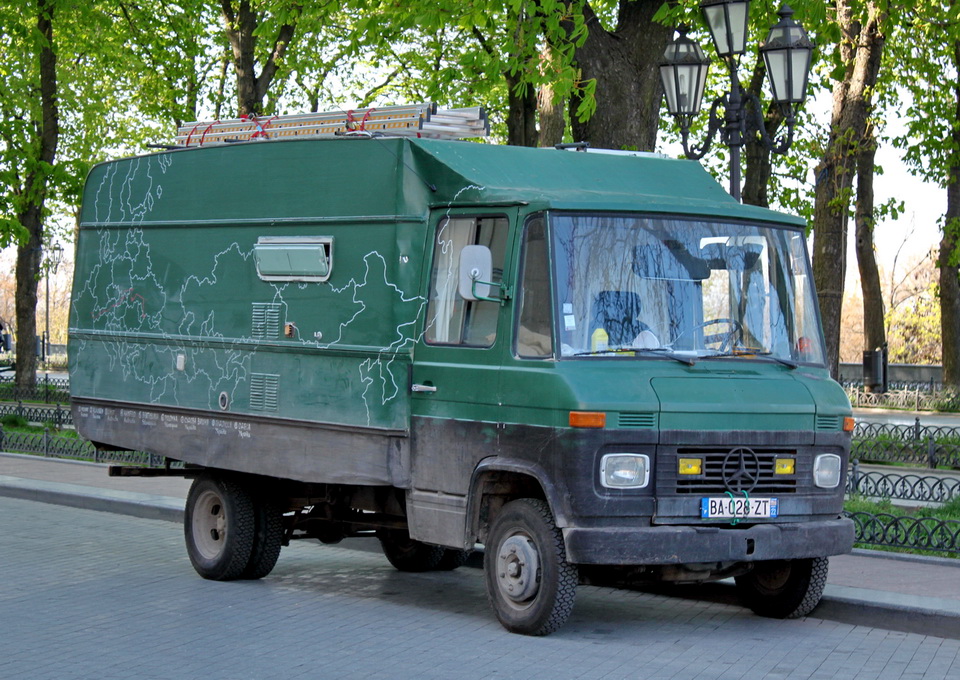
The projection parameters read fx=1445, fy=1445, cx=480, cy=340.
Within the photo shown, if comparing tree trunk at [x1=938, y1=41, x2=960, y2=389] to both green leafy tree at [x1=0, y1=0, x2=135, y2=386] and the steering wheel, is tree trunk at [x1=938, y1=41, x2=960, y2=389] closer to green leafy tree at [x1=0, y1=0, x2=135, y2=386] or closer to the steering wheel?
green leafy tree at [x1=0, y1=0, x2=135, y2=386]

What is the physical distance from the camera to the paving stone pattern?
7.68 m

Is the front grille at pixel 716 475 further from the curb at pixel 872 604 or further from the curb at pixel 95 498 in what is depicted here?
the curb at pixel 95 498

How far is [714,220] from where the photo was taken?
8.98 m

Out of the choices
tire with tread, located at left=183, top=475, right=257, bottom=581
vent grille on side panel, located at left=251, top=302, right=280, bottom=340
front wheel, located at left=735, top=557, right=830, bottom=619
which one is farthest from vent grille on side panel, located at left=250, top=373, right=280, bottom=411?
front wheel, located at left=735, top=557, right=830, bottom=619

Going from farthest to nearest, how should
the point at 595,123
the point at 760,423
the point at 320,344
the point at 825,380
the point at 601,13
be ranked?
the point at 601,13
the point at 595,123
the point at 320,344
the point at 825,380
the point at 760,423

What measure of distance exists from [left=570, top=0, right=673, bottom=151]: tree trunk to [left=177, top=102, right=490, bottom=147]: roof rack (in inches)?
219

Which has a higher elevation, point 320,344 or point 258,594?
point 320,344

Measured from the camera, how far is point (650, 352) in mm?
8523

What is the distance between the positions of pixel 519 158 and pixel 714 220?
133 cm

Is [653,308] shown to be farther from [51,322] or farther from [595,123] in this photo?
[51,322]

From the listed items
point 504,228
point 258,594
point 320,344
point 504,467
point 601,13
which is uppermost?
point 601,13

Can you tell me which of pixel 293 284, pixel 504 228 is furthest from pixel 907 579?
pixel 293 284

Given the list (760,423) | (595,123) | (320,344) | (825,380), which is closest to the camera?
(760,423)

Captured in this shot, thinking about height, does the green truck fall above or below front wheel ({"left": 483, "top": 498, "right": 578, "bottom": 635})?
above
